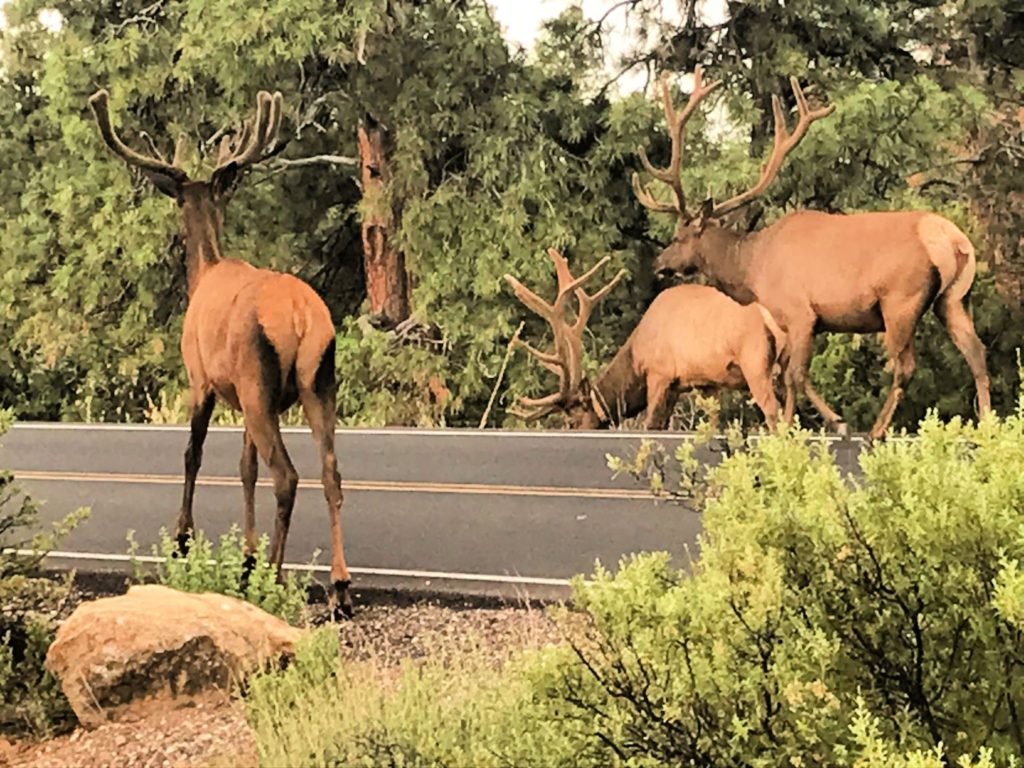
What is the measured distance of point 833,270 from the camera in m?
4.62

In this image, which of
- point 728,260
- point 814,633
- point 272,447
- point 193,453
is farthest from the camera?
point 728,260

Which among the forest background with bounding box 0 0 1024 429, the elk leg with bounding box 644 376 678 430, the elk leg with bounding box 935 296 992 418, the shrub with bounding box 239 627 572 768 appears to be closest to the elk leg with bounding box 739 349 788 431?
the elk leg with bounding box 644 376 678 430

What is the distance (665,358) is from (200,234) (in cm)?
206

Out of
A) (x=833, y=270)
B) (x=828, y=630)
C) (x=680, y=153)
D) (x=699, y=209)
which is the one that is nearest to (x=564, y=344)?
(x=699, y=209)

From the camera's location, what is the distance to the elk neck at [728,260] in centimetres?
489

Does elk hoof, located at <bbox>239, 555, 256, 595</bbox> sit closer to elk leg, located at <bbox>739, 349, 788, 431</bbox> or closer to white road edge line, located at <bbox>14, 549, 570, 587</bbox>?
white road edge line, located at <bbox>14, 549, 570, 587</bbox>

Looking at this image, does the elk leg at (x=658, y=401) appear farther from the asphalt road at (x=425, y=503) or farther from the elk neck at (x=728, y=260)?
the elk neck at (x=728, y=260)

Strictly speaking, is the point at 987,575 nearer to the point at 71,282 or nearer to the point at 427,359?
the point at 427,359

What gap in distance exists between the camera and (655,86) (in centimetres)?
689

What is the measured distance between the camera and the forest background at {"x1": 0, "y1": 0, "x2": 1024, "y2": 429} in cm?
621

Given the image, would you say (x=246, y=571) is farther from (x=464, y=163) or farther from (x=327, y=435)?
(x=464, y=163)

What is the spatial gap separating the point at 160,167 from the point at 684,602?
3.01 m

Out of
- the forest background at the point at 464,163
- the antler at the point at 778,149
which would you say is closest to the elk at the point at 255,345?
the antler at the point at 778,149

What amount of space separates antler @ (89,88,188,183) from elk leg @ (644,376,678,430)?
2.18m
